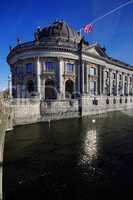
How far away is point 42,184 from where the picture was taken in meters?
11.7

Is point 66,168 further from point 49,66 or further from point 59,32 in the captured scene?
point 59,32

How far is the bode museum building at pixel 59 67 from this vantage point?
45969mm

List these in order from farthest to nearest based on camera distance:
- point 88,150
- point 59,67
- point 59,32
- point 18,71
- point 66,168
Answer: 1. point 59,32
2. point 18,71
3. point 59,67
4. point 88,150
5. point 66,168

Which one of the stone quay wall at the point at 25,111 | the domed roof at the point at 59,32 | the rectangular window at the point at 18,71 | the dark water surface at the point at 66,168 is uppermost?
the domed roof at the point at 59,32

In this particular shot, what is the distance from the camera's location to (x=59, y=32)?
51.7 m

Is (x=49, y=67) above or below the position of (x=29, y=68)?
above

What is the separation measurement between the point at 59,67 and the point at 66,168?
36074mm

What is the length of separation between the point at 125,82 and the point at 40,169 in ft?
219

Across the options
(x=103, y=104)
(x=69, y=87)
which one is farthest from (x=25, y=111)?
(x=103, y=104)

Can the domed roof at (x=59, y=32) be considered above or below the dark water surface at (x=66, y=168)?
above

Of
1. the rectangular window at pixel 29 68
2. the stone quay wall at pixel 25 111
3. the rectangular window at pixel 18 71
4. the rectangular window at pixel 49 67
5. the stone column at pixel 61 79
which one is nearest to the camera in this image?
the stone quay wall at pixel 25 111

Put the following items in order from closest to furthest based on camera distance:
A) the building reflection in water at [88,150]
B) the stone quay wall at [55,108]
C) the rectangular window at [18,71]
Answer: the building reflection in water at [88,150] → the stone quay wall at [55,108] → the rectangular window at [18,71]

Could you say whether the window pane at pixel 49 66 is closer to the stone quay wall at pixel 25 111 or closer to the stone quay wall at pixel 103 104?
the stone quay wall at pixel 103 104

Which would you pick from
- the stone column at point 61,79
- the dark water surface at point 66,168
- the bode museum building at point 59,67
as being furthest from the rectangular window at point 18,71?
the dark water surface at point 66,168
